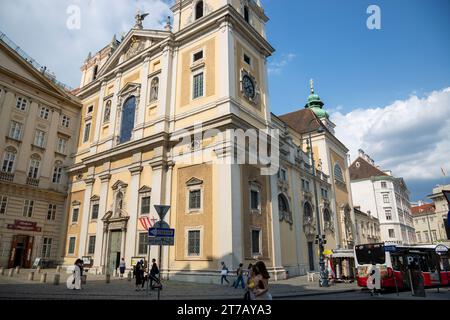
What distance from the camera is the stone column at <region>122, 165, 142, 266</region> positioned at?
24.1 metres

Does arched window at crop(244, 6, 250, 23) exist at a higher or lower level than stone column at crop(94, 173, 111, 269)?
higher

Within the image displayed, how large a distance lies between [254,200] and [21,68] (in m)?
26.6

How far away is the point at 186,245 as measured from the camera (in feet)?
71.9

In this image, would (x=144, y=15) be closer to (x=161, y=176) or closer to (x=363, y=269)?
(x=161, y=176)

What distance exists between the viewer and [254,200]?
23.4m

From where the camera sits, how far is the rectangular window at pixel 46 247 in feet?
98.5

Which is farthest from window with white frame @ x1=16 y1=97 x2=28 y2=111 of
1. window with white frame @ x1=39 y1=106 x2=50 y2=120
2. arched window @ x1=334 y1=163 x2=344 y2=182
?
arched window @ x1=334 y1=163 x2=344 y2=182

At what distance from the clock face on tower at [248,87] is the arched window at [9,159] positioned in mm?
22043

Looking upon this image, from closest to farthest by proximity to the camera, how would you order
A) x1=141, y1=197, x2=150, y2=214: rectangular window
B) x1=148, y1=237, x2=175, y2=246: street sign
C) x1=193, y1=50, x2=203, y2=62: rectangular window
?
x1=148, y1=237, x2=175, y2=246: street sign, x1=141, y1=197, x2=150, y2=214: rectangular window, x1=193, y1=50, x2=203, y2=62: rectangular window

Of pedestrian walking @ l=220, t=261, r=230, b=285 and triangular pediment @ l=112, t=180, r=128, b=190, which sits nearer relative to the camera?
pedestrian walking @ l=220, t=261, r=230, b=285

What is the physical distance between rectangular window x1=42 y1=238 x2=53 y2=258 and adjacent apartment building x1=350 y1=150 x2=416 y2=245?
181 ft

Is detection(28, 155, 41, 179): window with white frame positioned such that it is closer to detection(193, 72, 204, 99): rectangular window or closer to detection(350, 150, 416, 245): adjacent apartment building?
detection(193, 72, 204, 99): rectangular window

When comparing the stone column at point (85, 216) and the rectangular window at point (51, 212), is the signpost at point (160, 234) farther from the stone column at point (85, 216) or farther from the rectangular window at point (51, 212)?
the rectangular window at point (51, 212)

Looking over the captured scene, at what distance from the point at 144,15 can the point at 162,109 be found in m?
13.7
